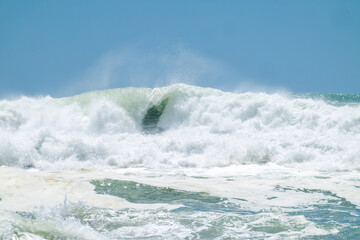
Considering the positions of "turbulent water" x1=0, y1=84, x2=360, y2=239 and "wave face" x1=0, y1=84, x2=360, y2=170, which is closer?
"turbulent water" x1=0, y1=84, x2=360, y2=239

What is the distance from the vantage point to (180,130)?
53.9ft

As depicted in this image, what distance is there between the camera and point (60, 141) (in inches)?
485

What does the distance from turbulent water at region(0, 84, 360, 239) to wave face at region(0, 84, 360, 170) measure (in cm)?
5

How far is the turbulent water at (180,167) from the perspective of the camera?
3.61 metres

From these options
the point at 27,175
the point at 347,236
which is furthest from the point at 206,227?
the point at 27,175

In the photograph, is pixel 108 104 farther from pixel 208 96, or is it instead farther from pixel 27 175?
pixel 27 175

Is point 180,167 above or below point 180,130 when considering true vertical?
below

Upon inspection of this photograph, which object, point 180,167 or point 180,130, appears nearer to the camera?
point 180,167

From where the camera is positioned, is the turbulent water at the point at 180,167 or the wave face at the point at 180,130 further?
the wave face at the point at 180,130

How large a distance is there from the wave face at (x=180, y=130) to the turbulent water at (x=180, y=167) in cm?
5

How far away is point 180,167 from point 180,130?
6104 mm

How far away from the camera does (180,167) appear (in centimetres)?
1037

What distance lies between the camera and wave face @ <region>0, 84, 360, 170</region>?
430 inches

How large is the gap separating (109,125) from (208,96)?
4.41 meters
